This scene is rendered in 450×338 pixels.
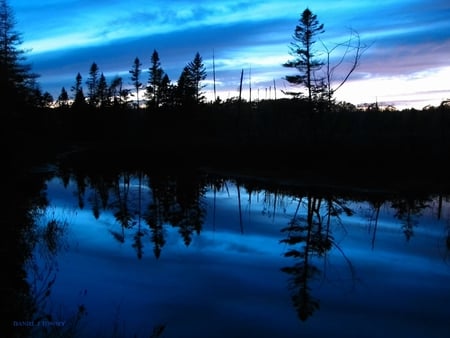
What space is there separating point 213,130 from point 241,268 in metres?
52.9

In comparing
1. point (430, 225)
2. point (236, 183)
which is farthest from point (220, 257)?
point (236, 183)

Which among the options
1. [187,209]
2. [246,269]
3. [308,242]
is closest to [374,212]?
[308,242]

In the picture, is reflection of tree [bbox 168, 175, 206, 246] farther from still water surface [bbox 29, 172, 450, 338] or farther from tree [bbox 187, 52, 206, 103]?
tree [bbox 187, 52, 206, 103]

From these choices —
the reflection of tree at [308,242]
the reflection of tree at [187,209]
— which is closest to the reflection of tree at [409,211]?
the reflection of tree at [308,242]

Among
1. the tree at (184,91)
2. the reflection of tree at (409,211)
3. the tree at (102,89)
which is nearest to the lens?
the reflection of tree at (409,211)

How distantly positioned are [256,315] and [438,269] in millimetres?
5536

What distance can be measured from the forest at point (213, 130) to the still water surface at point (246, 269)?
8.26 m

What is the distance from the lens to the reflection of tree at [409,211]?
15384 mm

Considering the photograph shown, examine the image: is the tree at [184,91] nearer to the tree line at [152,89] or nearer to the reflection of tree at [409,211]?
the tree line at [152,89]

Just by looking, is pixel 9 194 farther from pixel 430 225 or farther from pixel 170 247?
pixel 430 225

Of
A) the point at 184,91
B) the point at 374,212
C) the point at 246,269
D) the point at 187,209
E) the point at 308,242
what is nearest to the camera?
the point at 246,269

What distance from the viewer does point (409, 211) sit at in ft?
60.1

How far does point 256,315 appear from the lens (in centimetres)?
791

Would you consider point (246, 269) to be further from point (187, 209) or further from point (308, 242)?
point (187, 209)
